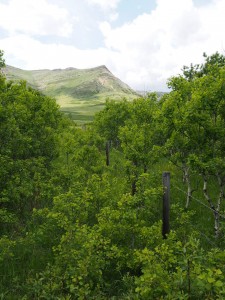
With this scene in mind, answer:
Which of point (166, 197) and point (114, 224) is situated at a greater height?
point (166, 197)

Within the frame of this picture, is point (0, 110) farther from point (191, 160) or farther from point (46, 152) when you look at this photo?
point (191, 160)

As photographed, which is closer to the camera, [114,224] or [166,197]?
[114,224]

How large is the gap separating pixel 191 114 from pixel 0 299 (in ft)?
28.3

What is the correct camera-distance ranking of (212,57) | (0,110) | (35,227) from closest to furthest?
1. (0,110)
2. (35,227)
3. (212,57)

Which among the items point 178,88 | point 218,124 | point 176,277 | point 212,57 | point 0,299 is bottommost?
point 0,299

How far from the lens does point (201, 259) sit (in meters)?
5.55

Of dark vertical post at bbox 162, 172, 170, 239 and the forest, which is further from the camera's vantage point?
dark vertical post at bbox 162, 172, 170, 239

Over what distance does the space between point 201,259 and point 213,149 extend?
5428mm

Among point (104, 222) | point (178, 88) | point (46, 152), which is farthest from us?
point (46, 152)

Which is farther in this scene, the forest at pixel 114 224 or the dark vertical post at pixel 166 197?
the dark vertical post at pixel 166 197

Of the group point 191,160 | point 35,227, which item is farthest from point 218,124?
point 35,227

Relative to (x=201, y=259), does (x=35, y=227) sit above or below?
below

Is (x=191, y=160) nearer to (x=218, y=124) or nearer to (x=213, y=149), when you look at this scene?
(x=213, y=149)

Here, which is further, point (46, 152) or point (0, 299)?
point (46, 152)
